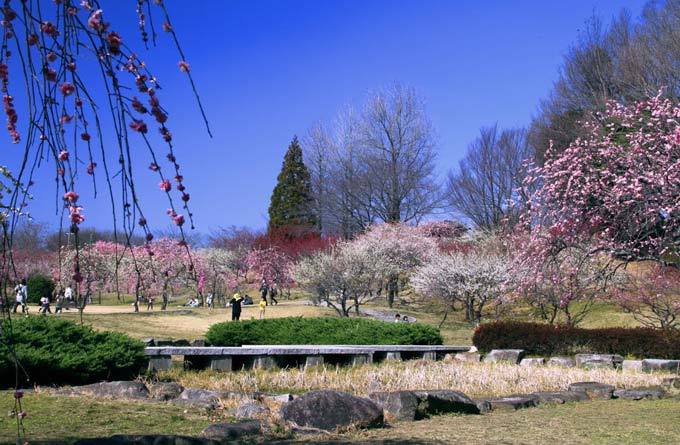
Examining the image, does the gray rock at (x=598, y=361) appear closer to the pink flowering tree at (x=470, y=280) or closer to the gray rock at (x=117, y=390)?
the gray rock at (x=117, y=390)

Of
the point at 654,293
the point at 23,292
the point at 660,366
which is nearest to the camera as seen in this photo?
the point at 23,292

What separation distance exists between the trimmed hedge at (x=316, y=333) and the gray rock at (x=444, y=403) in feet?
25.3

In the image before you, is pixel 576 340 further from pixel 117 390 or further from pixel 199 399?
pixel 117 390

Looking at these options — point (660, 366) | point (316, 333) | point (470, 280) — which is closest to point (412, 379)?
point (316, 333)

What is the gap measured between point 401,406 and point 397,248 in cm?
3534

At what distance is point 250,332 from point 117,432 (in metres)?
10.3

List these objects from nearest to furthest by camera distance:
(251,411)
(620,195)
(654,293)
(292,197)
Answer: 1. (251,411)
2. (620,195)
3. (654,293)
4. (292,197)

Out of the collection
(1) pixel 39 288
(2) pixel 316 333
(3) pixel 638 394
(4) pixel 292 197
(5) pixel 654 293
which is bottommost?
(3) pixel 638 394

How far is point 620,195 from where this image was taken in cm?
1294

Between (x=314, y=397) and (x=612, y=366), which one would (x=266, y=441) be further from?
(x=612, y=366)

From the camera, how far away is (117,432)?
7355 mm

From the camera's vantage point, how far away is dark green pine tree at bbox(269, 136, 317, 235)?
2265 inches

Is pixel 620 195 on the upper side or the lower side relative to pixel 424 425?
upper

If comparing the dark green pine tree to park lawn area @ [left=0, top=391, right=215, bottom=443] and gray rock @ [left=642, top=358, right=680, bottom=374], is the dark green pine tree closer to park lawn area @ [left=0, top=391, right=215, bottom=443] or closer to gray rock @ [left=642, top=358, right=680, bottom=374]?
gray rock @ [left=642, top=358, right=680, bottom=374]
